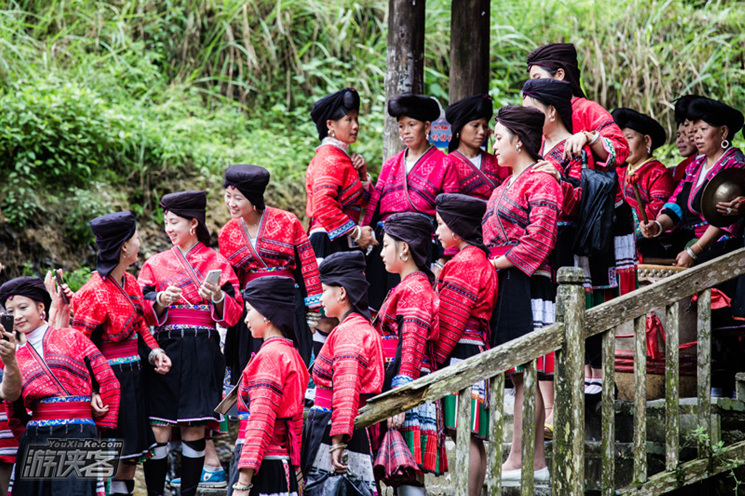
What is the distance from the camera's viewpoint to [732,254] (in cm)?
507

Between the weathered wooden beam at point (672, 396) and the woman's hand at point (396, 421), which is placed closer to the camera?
the woman's hand at point (396, 421)

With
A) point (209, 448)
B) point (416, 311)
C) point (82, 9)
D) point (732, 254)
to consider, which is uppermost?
point (82, 9)

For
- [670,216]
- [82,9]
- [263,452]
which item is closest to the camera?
[263,452]

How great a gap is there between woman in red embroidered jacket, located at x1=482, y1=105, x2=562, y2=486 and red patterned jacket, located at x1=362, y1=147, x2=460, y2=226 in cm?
71

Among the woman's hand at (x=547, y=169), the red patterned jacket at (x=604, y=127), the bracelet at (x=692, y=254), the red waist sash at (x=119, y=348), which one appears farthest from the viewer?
the bracelet at (x=692, y=254)

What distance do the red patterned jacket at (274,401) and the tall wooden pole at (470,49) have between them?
3.44m

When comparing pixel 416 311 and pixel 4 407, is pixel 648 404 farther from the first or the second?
pixel 4 407

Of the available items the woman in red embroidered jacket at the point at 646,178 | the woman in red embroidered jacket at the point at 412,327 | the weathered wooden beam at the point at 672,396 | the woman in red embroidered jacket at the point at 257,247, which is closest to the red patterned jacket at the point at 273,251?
the woman in red embroidered jacket at the point at 257,247

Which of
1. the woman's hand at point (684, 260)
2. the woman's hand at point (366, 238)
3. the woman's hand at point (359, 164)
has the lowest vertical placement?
the woman's hand at point (684, 260)

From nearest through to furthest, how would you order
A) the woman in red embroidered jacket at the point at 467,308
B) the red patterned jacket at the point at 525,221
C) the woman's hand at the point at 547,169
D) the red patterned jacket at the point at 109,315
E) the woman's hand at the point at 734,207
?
the woman in red embroidered jacket at the point at 467,308 → the red patterned jacket at the point at 525,221 → the woman's hand at the point at 547,169 → the red patterned jacket at the point at 109,315 → the woman's hand at the point at 734,207

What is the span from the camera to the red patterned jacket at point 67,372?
4965mm

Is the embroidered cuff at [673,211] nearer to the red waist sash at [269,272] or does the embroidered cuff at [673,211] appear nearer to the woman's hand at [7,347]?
the red waist sash at [269,272]

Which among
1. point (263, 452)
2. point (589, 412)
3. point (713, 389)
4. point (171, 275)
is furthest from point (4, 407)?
point (713, 389)

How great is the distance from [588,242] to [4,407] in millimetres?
3658
